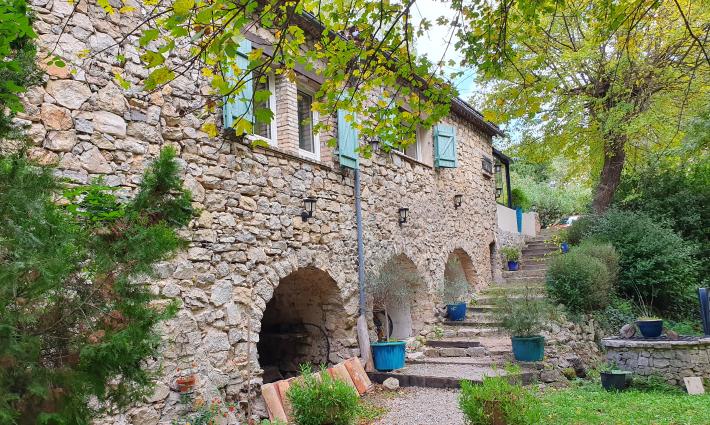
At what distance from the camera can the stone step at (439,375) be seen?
693cm

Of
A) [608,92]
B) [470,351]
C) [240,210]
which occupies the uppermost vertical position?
[608,92]

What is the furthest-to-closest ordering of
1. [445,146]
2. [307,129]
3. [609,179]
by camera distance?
1. [609,179]
2. [445,146]
3. [307,129]

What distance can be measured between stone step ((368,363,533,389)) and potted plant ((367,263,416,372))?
148 millimetres

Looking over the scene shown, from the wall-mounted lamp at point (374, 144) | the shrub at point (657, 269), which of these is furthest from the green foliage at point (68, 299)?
the shrub at point (657, 269)

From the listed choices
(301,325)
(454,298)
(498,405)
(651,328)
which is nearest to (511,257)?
(454,298)

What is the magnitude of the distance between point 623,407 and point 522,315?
2.10 m

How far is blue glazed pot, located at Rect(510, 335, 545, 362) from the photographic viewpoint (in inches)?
301

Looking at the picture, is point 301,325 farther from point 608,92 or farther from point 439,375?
point 608,92

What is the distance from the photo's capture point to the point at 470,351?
849cm

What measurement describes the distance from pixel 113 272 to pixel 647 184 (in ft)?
44.0

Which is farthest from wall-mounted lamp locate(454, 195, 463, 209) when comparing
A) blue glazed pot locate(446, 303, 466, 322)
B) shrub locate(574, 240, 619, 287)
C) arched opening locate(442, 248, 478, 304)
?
shrub locate(574, 240, 619, 287)

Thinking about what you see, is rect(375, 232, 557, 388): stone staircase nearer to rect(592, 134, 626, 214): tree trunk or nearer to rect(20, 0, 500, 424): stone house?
rect(20, 0, 500, 424): stone house

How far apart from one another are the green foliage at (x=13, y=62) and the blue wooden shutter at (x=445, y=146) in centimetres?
845

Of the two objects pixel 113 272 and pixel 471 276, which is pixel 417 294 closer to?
pixel 471 276
